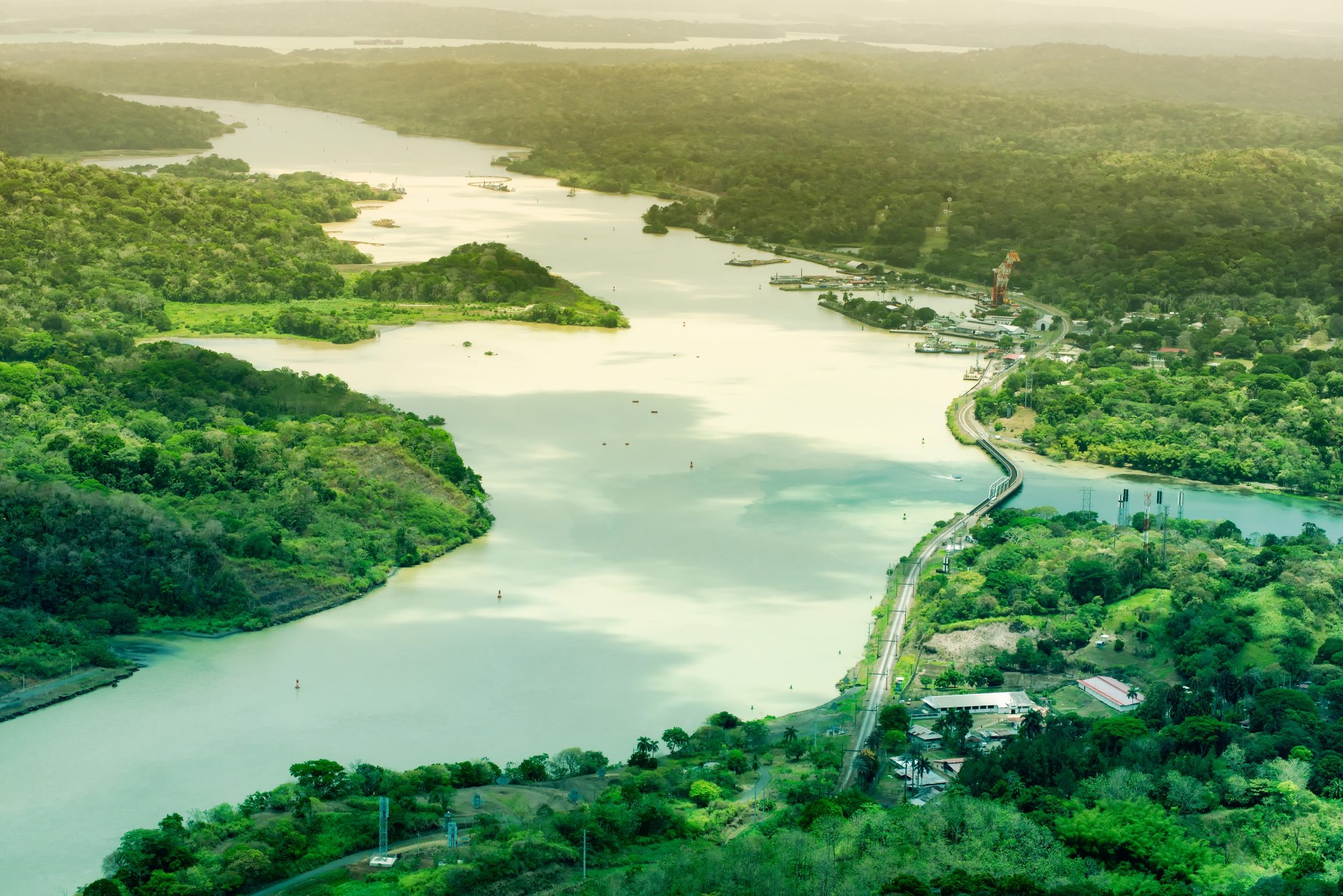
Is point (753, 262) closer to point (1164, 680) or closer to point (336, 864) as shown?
point (1164, 680)

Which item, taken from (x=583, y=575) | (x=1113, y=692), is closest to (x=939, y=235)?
(x=583, y=575)

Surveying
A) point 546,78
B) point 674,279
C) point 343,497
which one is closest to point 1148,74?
point 546,78

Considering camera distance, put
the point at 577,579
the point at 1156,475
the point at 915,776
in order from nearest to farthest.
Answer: the point at 915,776 < the point at 577,579 < the point at 1156,475

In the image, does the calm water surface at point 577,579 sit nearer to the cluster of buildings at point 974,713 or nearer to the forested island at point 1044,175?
the cluster of buildings at point 974,713

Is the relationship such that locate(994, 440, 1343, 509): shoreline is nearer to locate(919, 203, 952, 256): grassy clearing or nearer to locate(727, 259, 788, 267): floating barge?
locate(727, 259, 788, 267): floating barge

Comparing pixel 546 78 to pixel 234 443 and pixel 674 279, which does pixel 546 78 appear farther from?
pixel 234 443

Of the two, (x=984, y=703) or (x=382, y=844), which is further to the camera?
(x=984, y=703)

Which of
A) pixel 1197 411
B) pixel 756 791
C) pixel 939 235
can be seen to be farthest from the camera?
pixel 939 235

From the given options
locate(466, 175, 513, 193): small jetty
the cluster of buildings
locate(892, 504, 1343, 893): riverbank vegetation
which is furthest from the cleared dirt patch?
locate(466, 175, 513, 193): small jetty
